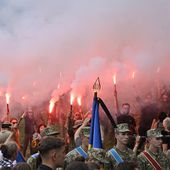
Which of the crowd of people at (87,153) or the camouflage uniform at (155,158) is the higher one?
the crowd of people at (87,153)

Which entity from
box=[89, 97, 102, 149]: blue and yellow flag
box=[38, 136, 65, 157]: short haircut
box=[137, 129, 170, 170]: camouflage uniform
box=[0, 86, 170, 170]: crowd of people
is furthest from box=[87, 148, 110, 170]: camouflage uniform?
box=[38, 136, 65, 157]: short haircut

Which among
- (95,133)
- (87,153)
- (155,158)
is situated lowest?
(155,158)

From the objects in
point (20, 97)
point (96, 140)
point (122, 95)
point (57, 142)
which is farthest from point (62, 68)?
point (57, 142)

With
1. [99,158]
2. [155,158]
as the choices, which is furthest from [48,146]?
[155,158]

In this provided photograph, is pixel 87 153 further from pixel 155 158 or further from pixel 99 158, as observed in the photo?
pixel 155 158

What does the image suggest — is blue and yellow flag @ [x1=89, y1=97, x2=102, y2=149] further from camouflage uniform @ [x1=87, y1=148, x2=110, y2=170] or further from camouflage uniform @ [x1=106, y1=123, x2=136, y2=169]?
camouflage uniform @ [x1=87, y1=148, x2=110, y2=170]

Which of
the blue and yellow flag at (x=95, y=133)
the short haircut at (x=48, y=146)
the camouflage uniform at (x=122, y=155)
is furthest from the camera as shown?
the blue and yellow flag at (x=95, y=133)

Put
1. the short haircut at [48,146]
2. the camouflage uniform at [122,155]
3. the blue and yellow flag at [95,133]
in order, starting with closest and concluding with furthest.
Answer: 1. the short haircut at [48,146]
2. the camouflage uniform at [122,155]
3. the blue and yellow flag at [95,133]

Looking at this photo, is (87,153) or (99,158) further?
(87,153)

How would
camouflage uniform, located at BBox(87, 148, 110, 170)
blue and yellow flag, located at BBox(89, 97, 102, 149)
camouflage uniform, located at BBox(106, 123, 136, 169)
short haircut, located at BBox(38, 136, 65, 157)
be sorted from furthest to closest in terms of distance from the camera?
blue and yellow flag, located at BBox(89, 97, 102, 149), camouflage uniform, located at BBox(106, 123, 136, 169), camouflage uniform, located at BBox(87, 148, 110, 170), short haircut, located at BBox(38, 136, 65, 157)

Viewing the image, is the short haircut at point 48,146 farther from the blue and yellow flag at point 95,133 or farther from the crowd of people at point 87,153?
the blue and yellow flag at point 95,133

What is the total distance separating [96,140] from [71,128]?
103 inches

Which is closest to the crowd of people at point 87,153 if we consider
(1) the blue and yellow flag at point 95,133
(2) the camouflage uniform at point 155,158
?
(2) the camouflage uniform at point 155,158

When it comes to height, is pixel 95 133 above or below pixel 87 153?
above
